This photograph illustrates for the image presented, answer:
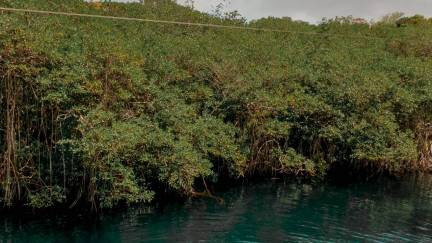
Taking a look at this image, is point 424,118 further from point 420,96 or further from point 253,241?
point 253,241

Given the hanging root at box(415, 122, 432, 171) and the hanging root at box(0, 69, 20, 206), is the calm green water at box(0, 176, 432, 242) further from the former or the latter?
the hanging root at box(415, 122, 432, 171)

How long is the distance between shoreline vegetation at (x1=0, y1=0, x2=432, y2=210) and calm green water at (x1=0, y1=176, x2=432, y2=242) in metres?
0.58

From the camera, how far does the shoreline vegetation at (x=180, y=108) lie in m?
12.5

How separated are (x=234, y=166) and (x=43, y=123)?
560 cm

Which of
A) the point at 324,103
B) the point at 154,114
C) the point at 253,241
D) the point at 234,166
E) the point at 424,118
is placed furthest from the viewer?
the point at 424,118

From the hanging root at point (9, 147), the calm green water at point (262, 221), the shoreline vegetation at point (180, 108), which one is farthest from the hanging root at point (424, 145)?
the hanging root at point (9, 147)

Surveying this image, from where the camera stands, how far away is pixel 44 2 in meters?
18.8

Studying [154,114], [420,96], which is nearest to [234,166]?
[154,114]

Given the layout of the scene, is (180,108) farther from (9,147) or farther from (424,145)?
(424,145)

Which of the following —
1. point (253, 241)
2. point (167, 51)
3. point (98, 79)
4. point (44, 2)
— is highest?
point (44, 2)

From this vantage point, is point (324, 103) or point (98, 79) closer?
point (98, 79)

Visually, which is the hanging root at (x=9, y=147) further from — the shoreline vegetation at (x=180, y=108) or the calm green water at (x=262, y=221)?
the calm green water at (x=262, y=221)

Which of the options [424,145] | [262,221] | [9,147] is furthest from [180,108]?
[424,145]

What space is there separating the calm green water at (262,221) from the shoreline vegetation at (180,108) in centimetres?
58
